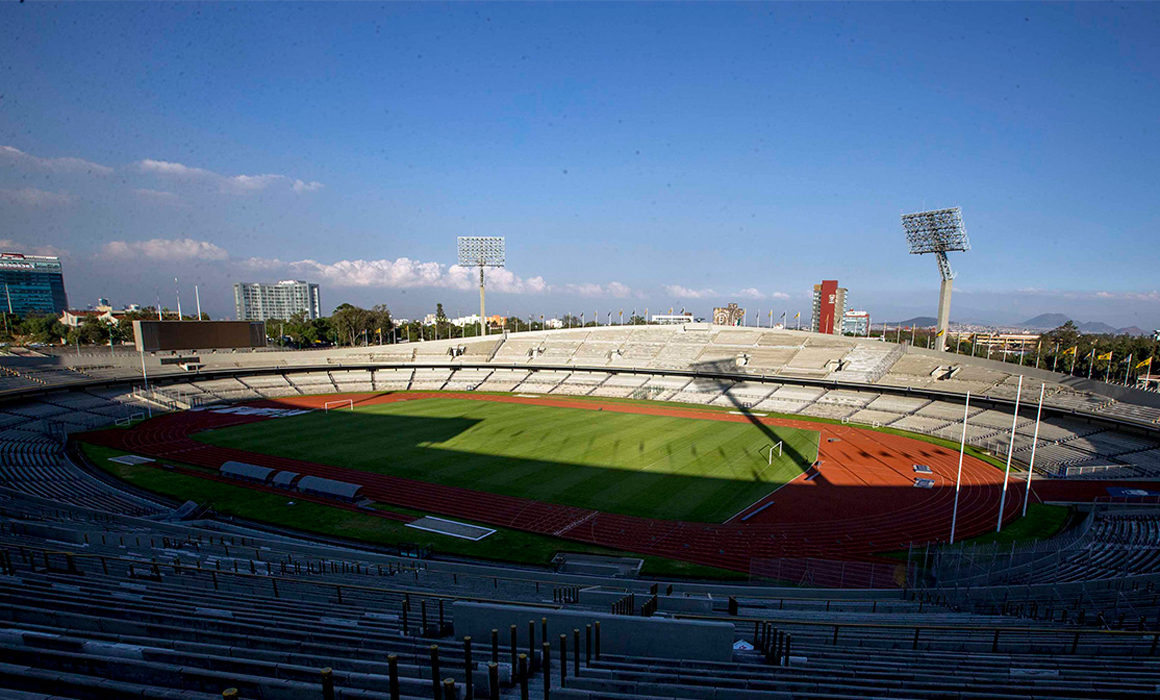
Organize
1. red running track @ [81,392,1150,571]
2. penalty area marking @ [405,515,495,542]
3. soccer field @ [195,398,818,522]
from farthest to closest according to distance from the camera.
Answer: soccer field @ [195,398,818,522]
penalty area marking @ [405,515,495,542]
red running track @ [81,392,1150,571]

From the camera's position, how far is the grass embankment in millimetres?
18375

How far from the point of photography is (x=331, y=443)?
33.7 metres

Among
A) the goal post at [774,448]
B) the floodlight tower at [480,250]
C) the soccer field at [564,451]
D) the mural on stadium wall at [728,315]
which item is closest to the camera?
the soccer field at [564,451]

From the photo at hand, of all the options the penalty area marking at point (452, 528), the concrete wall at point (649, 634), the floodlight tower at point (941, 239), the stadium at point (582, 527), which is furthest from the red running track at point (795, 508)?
the floodlight tower at point (941, 239)

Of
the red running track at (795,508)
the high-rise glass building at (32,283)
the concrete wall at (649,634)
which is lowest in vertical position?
the red running track at (795,508)

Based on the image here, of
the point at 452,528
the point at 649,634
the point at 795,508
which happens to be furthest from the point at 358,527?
the point at 795,508

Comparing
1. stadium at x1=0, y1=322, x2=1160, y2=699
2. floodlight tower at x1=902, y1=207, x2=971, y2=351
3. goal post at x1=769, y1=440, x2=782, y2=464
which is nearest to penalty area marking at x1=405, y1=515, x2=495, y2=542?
stadium at x1=0, y1=322, x2=1160, y2=699

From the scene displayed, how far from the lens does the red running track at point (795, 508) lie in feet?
65.3

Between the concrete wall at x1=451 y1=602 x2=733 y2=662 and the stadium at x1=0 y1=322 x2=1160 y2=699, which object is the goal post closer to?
the stadium at x1=0 y1=322 x2=1160 y2=699

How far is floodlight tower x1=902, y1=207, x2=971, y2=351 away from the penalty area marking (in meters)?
48.7

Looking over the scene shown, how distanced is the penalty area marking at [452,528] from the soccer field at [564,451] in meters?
3.69

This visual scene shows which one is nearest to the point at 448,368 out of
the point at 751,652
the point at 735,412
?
the point at 735,412

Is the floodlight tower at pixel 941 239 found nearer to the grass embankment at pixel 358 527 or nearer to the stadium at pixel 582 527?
the stadium at pixel 582 527

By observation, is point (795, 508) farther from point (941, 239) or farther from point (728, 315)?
point (728, 315)
